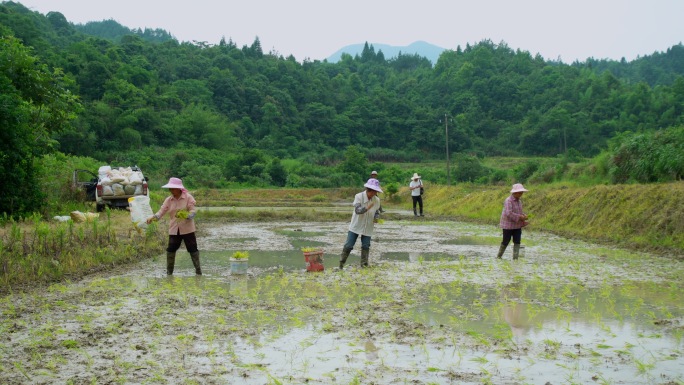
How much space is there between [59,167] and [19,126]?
831 cm

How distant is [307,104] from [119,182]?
252 feet

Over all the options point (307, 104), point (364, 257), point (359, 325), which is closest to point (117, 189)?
point (364, 257)

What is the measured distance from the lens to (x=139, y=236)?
52.4ft

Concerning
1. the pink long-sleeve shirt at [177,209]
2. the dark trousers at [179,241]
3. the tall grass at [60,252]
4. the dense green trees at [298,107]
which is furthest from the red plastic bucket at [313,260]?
the dense green trees at [298,107]

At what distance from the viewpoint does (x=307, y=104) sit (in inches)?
3962

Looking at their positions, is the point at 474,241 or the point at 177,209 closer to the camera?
the point at 177,209

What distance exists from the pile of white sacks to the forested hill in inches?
1555

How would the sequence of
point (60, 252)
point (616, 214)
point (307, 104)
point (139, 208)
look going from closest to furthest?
point (60, 252) < point (139, 208) < point (616, 214) < point (307, 104)

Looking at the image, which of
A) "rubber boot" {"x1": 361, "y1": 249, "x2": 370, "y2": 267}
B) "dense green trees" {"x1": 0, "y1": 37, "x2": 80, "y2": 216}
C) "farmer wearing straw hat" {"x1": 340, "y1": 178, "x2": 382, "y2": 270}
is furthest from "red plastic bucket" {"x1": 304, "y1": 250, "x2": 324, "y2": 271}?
"dense green trees" {"x1": 0, "y1": 37, "x2": 80, "y2": 216}

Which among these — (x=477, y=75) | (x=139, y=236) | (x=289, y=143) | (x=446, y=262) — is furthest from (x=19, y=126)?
(x=477, y=75)

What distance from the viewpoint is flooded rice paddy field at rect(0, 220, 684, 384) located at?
589cm

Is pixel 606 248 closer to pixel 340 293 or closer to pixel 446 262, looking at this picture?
pixel 446 262

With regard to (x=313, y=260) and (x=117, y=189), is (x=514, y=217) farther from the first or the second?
(x=117, y=189)

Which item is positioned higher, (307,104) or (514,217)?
(307,104)
